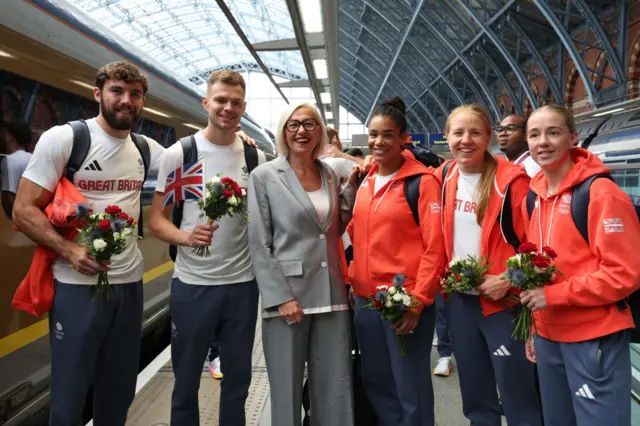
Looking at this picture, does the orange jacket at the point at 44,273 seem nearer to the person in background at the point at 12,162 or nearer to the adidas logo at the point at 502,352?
the person in background at the point at 12,162

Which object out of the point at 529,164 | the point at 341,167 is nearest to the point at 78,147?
the point at 341,167

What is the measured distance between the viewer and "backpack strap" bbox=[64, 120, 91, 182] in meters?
2.66

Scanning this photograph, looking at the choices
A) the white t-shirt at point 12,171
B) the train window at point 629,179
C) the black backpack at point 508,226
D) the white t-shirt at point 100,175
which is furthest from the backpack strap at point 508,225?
the white t-shirt at point 12,171

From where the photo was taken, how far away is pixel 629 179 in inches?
192

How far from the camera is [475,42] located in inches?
904

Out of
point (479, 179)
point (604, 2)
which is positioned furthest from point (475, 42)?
point (479, 179)

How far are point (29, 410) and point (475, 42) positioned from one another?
23.4 m

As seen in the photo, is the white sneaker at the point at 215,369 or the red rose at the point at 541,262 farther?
the white sneaker at the point at 215,369

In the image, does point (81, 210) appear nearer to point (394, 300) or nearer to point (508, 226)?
point (394, 300)

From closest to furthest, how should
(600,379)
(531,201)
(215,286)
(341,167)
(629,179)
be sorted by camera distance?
(600,379) → (531,201) → (215,286) → (341,167) → (629,179)

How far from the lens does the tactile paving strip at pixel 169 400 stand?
345 cm

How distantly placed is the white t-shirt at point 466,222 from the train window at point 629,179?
2.60 meters

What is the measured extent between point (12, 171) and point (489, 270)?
8.94ft

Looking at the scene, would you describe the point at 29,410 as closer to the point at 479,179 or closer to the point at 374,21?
the point at 479,179
